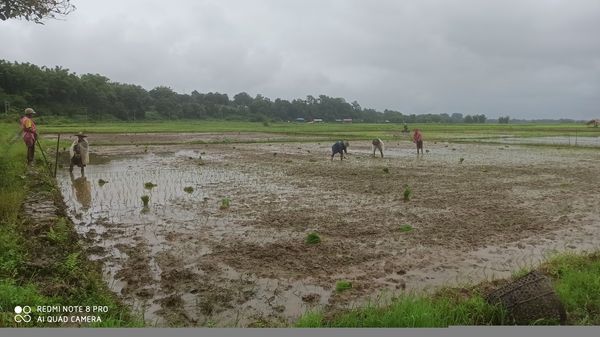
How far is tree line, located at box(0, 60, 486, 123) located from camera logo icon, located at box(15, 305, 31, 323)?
43422mm

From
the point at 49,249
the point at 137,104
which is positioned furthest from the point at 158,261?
the point at 137,104

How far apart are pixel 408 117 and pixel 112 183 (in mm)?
112071

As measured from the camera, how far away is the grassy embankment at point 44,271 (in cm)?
382

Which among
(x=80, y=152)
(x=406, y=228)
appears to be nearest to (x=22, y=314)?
(x=406, y=228)

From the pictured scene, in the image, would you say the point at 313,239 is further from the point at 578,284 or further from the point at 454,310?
the point at 578,284

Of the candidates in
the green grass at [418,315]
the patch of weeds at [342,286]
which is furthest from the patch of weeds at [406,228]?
the green grass at [418,315]

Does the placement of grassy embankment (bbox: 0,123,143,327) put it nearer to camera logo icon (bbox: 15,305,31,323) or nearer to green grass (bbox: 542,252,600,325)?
camera logo icon (bbox: 15,305,31,323)

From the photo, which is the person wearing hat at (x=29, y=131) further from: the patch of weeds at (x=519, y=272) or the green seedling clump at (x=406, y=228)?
the patch of weeds at (x=519, y=272)

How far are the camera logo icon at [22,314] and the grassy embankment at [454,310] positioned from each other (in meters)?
2.32

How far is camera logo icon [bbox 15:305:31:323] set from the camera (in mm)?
3459

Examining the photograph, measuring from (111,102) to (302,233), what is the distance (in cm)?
7300

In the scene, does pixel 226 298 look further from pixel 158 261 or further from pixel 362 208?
pixel 362 208

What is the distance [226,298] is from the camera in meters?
4.74

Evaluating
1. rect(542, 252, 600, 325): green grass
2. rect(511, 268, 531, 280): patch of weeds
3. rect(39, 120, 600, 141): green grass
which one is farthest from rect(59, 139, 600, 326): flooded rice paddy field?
rect(39, 120, 600, 141): green grass
